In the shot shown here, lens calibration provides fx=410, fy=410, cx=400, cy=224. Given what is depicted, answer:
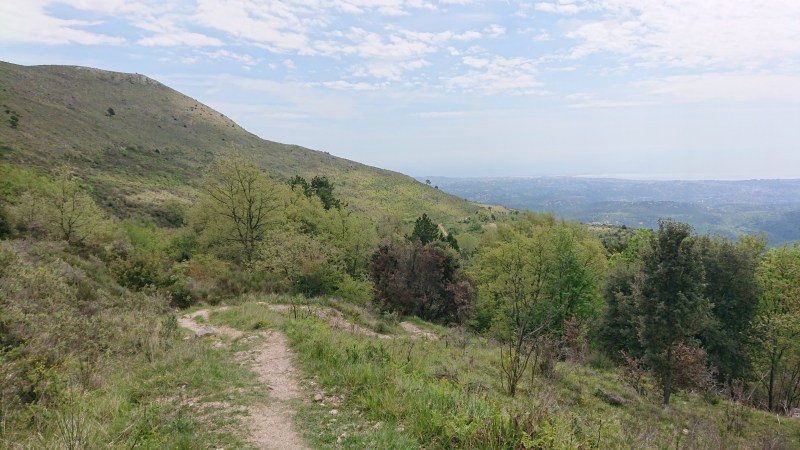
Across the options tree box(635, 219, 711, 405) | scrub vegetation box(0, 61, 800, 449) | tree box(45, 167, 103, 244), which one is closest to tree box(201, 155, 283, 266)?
scrub vegetation box(0, 61, 800, 449)

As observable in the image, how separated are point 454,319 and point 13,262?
94.7 ft

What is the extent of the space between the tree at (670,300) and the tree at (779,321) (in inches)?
412

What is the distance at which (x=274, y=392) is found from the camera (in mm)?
8500

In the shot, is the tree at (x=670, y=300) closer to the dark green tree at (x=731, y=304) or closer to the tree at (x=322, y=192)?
the dark green tree at (x=731, y=304)

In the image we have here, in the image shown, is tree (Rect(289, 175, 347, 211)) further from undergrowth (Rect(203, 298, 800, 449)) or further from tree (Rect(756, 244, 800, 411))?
tree (Rect(756, 244, 800, 411))

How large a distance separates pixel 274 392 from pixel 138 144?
96955 mm

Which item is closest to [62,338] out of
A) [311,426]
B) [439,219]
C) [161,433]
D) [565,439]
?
[161,433]

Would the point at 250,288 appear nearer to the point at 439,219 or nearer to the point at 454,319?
the point at 454,319

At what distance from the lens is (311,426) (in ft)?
22.7

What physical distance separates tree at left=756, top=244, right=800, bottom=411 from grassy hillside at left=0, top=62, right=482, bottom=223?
40032mm

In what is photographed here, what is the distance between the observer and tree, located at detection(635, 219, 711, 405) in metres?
16.2

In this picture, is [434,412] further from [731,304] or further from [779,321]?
[731,304]

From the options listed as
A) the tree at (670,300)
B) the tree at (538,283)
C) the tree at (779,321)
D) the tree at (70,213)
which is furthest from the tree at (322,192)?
the tree at (779,321)

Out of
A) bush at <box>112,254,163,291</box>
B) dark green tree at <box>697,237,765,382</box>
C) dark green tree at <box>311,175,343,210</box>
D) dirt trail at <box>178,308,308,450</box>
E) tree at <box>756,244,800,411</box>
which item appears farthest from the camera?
dark green tree at <box>311,175,343,210</box>
